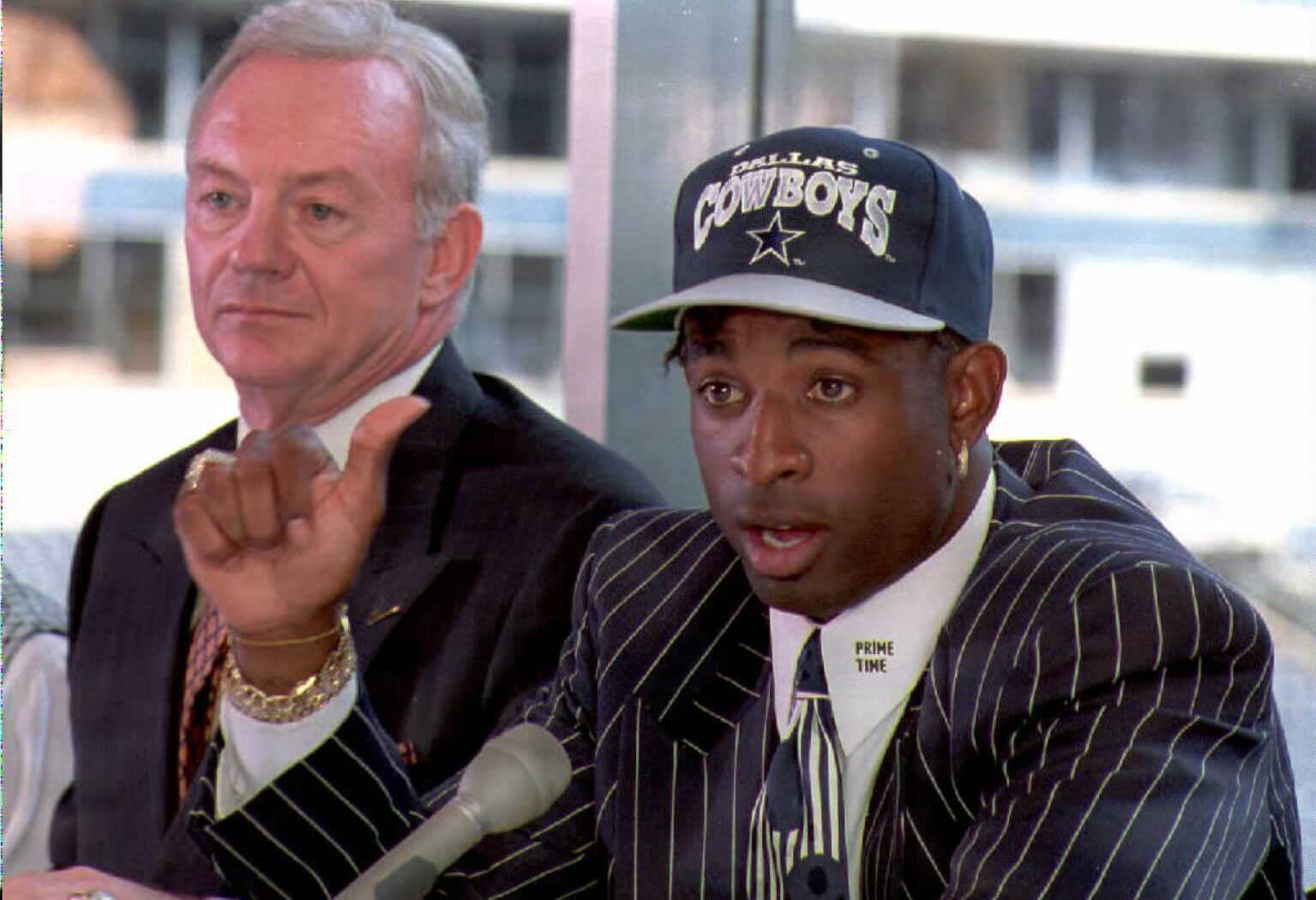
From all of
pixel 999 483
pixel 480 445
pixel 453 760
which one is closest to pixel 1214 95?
pixel 999 483

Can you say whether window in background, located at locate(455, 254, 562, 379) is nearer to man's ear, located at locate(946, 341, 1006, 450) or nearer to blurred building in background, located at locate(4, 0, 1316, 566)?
blurred building in background, located at locate(4, 0, 1316, 566)

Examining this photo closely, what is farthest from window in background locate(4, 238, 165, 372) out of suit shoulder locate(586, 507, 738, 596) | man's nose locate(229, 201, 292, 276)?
suit shoulder locate(586, 507, 738, 596)

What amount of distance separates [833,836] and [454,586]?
1.95ft

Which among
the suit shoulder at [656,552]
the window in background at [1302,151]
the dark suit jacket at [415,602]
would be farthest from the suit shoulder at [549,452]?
the window in background at [1302,151]

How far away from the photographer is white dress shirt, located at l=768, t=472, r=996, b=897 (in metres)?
1.43

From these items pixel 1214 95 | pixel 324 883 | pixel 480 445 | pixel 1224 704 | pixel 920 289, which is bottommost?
pixel 324 883

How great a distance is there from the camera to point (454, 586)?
1.85 metres

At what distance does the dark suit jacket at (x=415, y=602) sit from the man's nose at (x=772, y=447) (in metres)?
0.53

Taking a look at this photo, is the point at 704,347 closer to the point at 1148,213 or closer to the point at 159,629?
the point at 1148,213

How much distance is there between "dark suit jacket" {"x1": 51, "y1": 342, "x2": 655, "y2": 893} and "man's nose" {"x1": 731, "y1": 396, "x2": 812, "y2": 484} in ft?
1.73

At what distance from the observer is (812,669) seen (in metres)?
1.46

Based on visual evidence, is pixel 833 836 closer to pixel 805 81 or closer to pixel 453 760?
pixel 453 760

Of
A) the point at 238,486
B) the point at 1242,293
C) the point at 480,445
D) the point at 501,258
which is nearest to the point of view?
the point at 238,486

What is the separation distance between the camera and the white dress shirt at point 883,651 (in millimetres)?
1430
